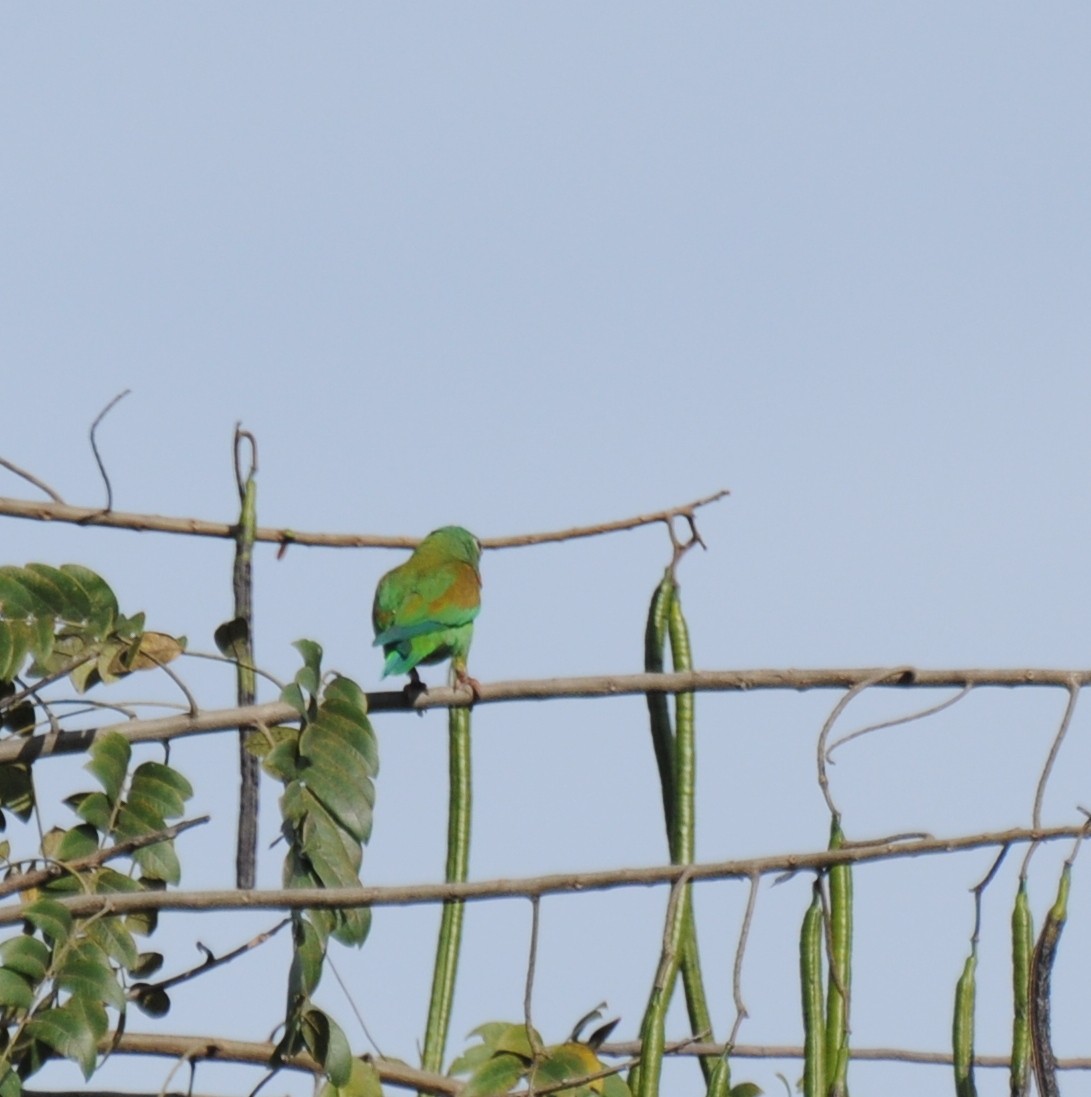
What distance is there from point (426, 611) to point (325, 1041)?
2.56m

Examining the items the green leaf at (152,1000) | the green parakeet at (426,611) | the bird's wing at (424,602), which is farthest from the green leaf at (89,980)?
the bird's wing at (424,602)

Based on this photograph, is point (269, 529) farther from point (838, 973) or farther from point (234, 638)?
point (838, 973)

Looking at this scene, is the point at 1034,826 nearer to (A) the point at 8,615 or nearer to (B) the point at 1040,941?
(B) the point at 1040,941

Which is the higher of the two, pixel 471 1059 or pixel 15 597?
pixel 15 597

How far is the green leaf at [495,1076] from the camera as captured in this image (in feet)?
12.4

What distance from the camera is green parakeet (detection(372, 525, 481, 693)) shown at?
6023mm

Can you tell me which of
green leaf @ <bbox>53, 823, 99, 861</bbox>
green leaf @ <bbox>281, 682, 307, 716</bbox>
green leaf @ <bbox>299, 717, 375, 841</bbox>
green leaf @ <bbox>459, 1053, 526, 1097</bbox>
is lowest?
green leaf @ <bbox>459, 1053, 526, 1097</bbox>

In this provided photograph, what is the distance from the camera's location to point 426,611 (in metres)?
6.11

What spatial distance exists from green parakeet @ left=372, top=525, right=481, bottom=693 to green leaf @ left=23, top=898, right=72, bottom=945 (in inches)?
93.8

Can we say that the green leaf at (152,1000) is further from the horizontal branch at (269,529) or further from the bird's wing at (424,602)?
the bird's wing at (424,602)

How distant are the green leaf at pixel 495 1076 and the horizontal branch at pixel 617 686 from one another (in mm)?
708

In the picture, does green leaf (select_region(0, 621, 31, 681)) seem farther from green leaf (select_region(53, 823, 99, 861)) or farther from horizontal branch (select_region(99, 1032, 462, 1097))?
horizontal branch (select_region(99, 1032, 462, 1097))

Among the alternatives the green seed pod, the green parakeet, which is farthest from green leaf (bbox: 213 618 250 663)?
the green parakeet

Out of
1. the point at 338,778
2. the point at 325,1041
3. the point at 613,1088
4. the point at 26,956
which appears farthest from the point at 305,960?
the point at 613,1088
